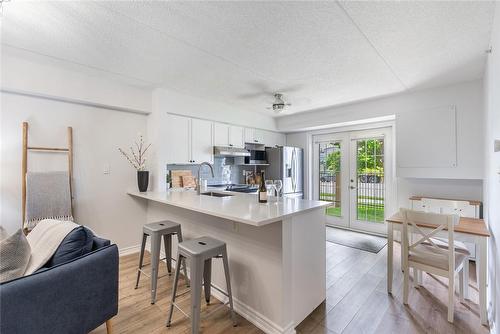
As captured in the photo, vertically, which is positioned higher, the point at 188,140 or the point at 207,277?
the point at 188,140

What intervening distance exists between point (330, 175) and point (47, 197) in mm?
4816

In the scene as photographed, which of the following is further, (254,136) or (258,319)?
(254,136)

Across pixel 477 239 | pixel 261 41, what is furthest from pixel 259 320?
pixel 261 41

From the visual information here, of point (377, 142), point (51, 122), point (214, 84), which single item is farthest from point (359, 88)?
point (51, 122)

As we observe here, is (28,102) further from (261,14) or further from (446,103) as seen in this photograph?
(446,103)

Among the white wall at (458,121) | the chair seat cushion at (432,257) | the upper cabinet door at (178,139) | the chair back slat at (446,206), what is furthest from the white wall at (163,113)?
the chair back slat at (446,206)

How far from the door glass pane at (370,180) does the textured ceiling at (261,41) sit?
151 centimetres

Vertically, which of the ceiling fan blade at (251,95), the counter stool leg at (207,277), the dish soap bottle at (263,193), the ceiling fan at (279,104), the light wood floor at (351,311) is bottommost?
the light wood floor at (351,311)

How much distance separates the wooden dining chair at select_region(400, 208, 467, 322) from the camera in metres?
1.98

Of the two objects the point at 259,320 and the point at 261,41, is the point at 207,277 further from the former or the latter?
the point at 261,41

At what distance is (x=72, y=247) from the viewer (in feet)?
5.09

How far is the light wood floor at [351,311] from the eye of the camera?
186 centimetres

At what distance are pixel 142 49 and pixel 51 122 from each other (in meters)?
1.56

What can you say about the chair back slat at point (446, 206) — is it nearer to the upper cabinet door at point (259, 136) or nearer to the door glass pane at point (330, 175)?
the door glass pane at point (330, 175)
